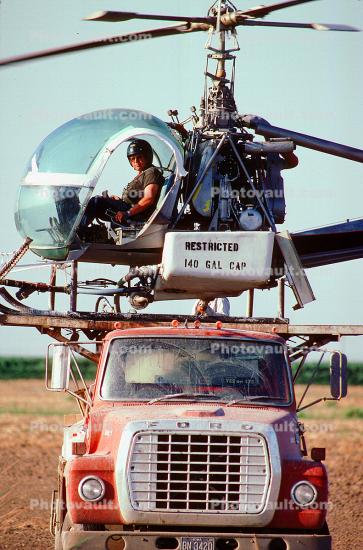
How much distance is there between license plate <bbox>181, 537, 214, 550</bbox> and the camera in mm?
10562

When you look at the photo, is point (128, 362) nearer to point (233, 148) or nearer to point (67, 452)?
point (67, 452)

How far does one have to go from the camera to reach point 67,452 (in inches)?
484

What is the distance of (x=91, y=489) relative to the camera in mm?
10664

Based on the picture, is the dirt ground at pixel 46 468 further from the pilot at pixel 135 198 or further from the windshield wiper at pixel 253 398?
the pilot at pixel 135 198

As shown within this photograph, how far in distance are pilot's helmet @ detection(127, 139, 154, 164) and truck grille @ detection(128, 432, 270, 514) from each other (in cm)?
421

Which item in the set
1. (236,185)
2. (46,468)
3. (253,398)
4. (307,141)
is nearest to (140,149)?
(236,185)

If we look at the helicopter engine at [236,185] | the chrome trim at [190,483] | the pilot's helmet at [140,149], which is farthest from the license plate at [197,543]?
the pilot's helmet at [140,149]

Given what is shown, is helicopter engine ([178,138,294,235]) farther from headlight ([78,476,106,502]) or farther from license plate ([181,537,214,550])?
license plate ([181,537,214,550])

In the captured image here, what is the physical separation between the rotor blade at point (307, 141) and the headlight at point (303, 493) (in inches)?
190

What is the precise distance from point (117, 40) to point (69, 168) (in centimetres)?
144

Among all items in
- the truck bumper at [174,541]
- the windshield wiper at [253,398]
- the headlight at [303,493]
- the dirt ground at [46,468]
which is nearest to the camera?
the truck bumper at [174,541]

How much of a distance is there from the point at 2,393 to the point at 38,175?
125ft

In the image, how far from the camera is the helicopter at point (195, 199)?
13.3 meters

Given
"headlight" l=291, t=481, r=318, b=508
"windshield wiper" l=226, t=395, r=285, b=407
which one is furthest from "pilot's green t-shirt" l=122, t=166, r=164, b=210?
"headlight" l=291, t=481, r=318, b=508
